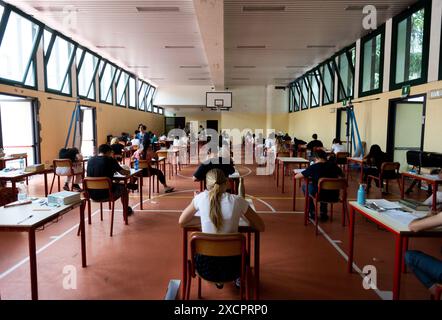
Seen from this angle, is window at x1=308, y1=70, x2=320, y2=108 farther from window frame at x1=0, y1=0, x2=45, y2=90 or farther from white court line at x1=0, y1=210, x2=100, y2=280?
white court line at x1=0, y1=210, x2=100, y2=280

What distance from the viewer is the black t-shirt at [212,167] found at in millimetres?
4359

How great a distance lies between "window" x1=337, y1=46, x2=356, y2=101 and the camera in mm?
9731

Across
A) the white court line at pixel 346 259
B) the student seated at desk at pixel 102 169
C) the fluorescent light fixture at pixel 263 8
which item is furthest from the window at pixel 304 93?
the student seated at desk at pixel 102 169

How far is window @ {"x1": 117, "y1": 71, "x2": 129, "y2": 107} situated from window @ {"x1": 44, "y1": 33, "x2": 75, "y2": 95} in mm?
4624

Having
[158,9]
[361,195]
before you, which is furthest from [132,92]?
[361,195]

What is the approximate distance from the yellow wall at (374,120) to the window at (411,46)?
11.9 inches

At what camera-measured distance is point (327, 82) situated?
41.0ft

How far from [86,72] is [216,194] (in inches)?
437

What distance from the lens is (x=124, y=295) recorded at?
253 cm

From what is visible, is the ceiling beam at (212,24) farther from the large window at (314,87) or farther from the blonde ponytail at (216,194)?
the large window at (314,87)

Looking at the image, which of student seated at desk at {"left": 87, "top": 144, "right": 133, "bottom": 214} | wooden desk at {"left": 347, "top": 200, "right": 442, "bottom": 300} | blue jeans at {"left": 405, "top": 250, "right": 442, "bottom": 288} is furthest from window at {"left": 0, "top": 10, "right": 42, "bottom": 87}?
blue jeans at {"left": 405, "top": 250, "right": 442, "bottom": 288}

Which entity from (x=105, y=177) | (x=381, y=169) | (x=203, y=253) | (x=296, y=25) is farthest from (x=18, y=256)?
(x=296, y=25)

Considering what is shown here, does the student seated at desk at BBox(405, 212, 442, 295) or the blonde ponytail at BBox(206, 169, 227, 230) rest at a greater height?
the blonde ponytail at BBox(206, 169, 227, 230)

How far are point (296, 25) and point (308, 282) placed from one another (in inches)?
263
